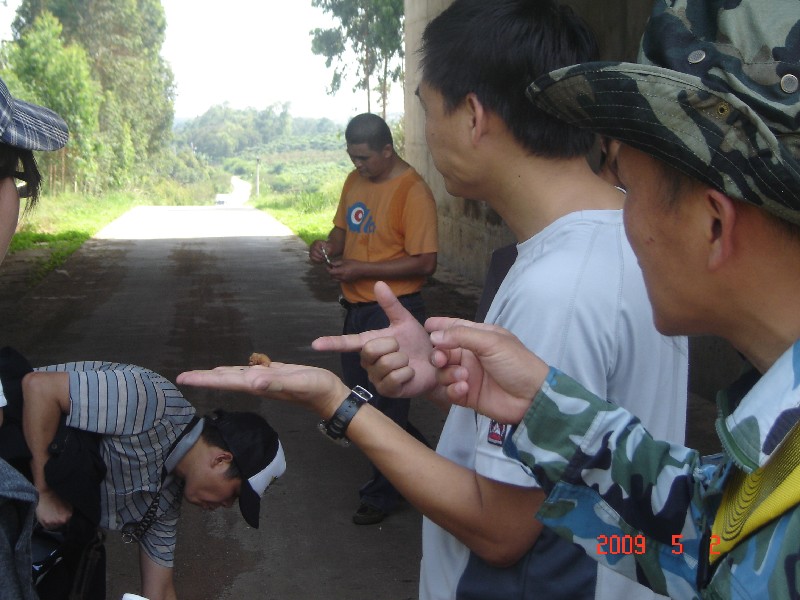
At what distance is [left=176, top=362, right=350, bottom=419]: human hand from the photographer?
5.43ft

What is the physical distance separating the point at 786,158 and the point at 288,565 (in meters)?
3.75

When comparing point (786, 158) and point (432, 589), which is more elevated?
point (786, 158)

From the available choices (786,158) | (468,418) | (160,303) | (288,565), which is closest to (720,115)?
(786,158)

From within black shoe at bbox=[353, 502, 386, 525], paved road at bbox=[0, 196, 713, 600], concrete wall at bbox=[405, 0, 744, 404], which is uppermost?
concrete wall at bbox=[405, 0, 744, 404]

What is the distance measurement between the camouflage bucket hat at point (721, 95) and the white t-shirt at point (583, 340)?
492 mm

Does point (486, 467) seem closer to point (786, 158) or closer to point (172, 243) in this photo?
point (786, 158)

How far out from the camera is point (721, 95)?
1.01 m

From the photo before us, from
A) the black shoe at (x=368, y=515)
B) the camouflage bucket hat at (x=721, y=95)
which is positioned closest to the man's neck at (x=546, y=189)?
the camouflage bucket hat at (x=721, y=95)

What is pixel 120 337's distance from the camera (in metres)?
8.86

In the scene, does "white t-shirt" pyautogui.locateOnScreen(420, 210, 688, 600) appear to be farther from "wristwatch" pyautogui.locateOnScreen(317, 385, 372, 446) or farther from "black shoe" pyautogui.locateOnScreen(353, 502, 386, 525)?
"black shoe" pyautogui.locateOnScreen(353, 502, 386, 525)

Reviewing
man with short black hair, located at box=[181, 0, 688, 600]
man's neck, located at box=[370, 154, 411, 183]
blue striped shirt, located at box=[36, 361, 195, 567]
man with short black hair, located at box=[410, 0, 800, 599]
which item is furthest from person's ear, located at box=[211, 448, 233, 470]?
man's neck, located at box=[370, 154, 411, 183]

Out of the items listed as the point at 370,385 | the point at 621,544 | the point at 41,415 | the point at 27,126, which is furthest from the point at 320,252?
the point at 621,544

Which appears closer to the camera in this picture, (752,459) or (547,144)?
(752,459)

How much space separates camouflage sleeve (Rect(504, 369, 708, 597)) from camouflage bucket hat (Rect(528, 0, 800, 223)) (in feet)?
1.21
